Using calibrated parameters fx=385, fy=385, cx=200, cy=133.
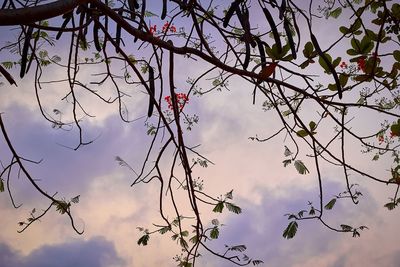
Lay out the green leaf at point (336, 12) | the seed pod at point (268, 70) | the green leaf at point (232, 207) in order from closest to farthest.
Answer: the seed pod at point (268, 70) → the green leaf at point (232, 207) → the green leaf at point (336, 12)

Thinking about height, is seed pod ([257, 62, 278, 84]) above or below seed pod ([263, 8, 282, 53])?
below

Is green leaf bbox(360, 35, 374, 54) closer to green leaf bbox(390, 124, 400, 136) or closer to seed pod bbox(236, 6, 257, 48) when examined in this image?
green leaf bbox(390, 124, 400, 136)

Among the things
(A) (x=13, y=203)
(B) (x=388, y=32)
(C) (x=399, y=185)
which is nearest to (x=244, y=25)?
(C) (x=399, y=185)

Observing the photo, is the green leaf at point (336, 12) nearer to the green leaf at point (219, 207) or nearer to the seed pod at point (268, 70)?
the green leaf at point (219, 207)

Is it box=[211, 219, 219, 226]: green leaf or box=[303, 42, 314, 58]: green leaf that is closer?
box=[303, 42, 314, 58]: green leaf

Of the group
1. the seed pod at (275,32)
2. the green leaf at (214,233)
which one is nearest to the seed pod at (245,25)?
the seed pod at (275,32)

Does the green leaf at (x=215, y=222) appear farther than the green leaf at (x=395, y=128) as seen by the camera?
Yes

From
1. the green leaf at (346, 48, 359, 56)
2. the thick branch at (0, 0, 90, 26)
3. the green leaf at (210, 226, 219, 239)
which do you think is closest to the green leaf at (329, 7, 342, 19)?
the green leaf at (346, 48, 359, 56)

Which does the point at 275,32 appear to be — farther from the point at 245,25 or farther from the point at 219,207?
the point at 219,207

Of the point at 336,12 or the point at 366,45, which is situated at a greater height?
the point at 336,12

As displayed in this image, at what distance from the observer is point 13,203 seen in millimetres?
1775

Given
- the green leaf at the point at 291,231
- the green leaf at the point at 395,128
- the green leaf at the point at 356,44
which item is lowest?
the green leaf at the point at 291,231

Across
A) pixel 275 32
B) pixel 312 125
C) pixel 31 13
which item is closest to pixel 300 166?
pixel 312 125

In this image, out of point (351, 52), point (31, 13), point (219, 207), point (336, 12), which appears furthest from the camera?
point (336, 12)
